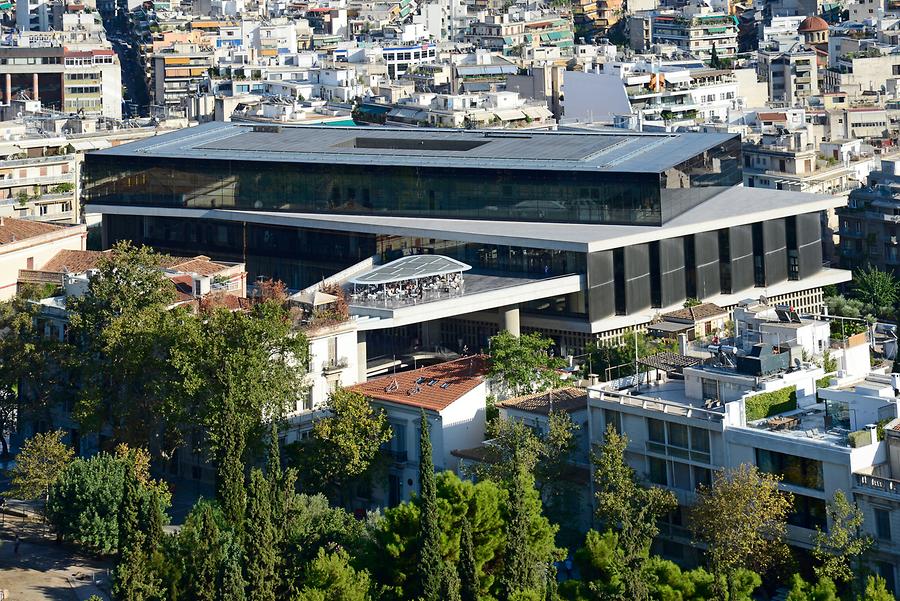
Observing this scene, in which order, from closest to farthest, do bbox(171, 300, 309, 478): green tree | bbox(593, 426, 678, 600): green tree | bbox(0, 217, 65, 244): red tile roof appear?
1. bbox(593, 426, 678, 600): green tree
2. bbox(171, 300, 309, 478): green tree
3. bbox(0, 217, 65, 244): red tile roof

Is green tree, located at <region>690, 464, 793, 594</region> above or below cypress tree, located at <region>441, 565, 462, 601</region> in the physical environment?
above

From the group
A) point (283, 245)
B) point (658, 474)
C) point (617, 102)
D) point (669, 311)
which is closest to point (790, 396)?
Result: point (658, 474)

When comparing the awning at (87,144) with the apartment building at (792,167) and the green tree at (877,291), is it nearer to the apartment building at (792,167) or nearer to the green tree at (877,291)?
the apartment building at (792,167)

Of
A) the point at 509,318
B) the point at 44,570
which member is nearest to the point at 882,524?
the point at 44,570

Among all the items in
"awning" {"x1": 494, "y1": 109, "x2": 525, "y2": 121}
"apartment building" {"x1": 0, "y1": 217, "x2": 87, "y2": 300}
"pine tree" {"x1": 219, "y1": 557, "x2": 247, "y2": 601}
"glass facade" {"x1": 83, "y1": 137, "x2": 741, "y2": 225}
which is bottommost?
"pine tree" {"x1": 219, "y1": 557, "x2": 247, "y2": 601}

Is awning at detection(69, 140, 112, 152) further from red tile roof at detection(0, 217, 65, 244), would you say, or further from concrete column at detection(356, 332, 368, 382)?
concrete column at detection(356, 332, 368, 382)

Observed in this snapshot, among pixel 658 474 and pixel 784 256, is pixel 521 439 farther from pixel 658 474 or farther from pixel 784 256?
pixel 784 256

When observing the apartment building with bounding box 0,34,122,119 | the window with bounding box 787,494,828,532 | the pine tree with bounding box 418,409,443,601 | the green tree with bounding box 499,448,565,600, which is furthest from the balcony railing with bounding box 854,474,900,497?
the apartment building with bounding box 0,34,122,119
